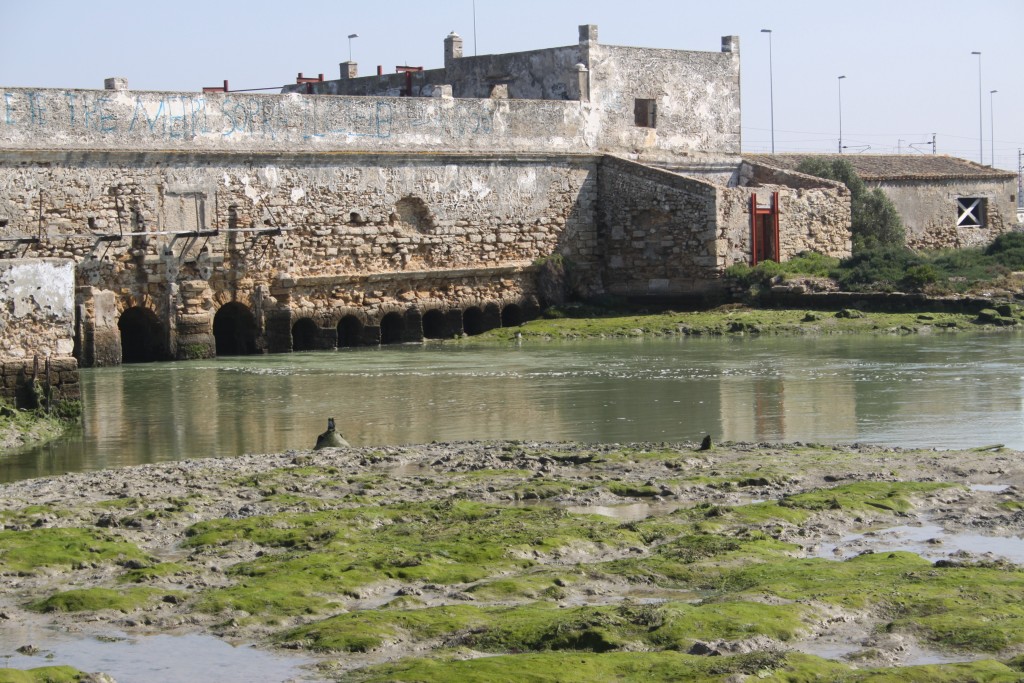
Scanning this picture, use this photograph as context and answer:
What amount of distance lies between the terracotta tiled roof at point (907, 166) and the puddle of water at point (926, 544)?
26.8 metres

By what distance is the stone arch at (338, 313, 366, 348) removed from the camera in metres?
27.9

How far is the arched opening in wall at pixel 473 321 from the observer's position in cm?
2977

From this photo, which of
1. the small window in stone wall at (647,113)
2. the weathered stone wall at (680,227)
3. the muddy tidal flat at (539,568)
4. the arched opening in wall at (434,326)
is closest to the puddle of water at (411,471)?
the muddy tidal flat at (539,568)

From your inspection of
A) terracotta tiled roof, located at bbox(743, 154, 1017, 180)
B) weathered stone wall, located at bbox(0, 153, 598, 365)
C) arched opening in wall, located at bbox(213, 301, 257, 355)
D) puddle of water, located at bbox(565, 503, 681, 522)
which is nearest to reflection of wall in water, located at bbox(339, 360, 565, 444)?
puddle of water, located at bbox(565, 503, 681, 522)

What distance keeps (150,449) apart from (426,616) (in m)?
7.95

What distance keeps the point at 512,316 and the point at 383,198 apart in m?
3.76

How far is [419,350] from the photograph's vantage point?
2703 centimetres

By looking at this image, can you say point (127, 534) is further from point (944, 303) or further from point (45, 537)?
point (944, 303)

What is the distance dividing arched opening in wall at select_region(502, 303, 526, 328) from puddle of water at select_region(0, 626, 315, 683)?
22.0 meters

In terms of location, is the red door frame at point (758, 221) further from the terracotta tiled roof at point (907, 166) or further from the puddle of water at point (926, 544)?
the puddle of water at point (926, 544)

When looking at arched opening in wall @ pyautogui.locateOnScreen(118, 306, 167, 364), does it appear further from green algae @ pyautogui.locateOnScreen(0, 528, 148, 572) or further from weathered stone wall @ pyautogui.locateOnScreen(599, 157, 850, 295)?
green algae @ pyautogui.locateOnScreen(0, 528, 148, 572)

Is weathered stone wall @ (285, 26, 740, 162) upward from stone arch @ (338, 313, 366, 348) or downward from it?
upward

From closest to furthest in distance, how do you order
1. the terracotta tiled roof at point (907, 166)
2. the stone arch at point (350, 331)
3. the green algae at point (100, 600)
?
the green algae at point (100, 600) → the stone arch at point (350, 331) → the terracotta tiled roof at point (907, 166)

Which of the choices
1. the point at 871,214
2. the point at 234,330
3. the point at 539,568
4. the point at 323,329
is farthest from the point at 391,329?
the point at 539,568
